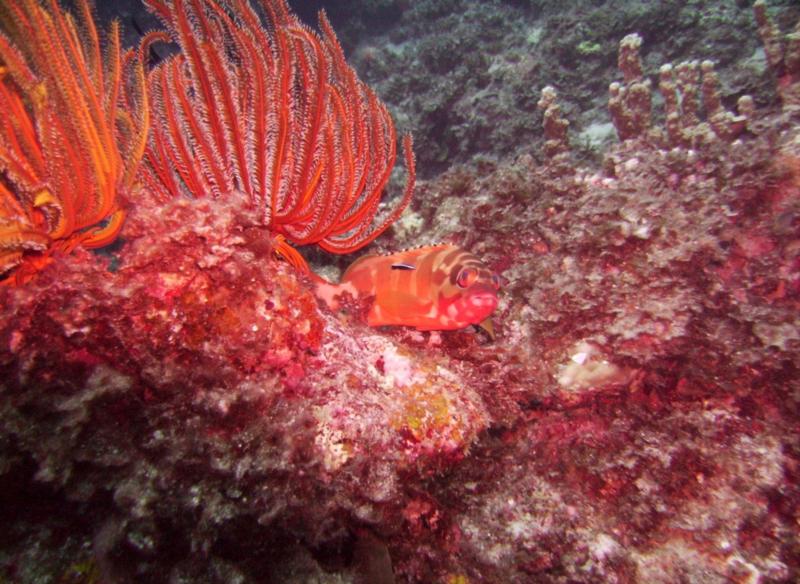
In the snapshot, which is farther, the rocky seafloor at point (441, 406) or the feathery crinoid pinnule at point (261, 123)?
the feathery crinoid pinnule at point (261, 123)

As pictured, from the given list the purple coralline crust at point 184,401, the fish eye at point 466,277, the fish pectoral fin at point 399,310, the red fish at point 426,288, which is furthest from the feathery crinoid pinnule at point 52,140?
the fish eye at point 466,277

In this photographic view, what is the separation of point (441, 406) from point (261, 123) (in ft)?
6.87

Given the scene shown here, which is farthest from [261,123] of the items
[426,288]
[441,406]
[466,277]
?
[441,406]

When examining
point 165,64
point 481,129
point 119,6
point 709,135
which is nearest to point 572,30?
point 481,129

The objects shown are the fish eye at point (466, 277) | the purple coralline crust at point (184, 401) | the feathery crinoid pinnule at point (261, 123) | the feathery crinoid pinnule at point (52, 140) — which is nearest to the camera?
the purple coralline crust at point (184, 401)

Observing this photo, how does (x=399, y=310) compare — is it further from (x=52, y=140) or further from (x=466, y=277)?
(x=52, y=140)

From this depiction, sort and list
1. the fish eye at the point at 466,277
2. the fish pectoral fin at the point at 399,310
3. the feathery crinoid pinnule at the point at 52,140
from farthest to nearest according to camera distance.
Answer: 1. the fish pectoral fin at the point at 399,310
2. the fish eye at the point at 466,277
3. the feathery crinoid pinnule at the point at 52,140

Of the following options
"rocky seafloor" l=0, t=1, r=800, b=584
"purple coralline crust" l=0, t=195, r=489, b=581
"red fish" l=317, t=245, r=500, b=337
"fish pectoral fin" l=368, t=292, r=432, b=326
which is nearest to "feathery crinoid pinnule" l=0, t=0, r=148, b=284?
"rocky seafloor" l=0, t=1, r=800, b=584

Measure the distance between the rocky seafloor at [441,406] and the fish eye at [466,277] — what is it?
52 cm

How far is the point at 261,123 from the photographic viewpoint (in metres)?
2.67

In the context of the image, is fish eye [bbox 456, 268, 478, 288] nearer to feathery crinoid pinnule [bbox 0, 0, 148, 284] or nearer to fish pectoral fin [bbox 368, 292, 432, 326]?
fish pectoral fin [bbox 368, 292, 432, 326]

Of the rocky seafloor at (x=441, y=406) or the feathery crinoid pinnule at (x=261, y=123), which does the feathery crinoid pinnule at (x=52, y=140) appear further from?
the feathery crinoid pinnule at (x=261, y=123)

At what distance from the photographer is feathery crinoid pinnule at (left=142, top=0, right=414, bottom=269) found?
2650mm

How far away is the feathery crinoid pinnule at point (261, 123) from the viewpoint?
2650 mm
